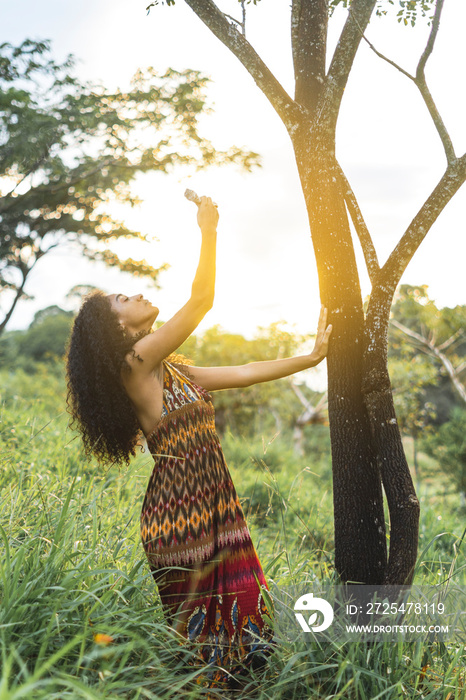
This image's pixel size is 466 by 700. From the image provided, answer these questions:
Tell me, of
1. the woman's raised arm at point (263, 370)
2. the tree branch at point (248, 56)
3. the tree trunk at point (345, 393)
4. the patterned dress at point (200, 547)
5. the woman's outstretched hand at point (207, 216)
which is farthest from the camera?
the tree branch at point (248, 56)

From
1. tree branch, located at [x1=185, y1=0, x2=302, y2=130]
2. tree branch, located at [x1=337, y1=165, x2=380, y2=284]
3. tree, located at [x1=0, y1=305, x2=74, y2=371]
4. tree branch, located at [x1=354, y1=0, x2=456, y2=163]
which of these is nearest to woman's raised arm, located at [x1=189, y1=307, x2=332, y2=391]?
tree branch, located at [x1=337, y1=165, x2=380, y2=284]

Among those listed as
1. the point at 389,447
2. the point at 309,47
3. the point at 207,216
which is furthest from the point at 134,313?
the point at 309,47

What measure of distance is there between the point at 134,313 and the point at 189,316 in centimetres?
34

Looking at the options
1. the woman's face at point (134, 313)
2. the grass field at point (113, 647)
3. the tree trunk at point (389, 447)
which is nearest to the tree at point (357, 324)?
the tree trunk at point (389, 447)

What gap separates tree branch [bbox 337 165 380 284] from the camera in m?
2.66

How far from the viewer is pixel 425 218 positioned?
8.34ft

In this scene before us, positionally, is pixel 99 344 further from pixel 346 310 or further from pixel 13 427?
pixel 13 427

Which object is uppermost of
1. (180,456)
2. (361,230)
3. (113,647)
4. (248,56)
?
(248,56)

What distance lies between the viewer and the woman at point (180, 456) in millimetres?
2117

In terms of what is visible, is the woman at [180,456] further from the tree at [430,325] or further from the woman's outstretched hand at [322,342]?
the tree at [430,325]

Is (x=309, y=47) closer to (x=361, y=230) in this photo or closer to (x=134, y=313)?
(x=361, y=230)

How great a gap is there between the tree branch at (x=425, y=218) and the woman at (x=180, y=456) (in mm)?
901

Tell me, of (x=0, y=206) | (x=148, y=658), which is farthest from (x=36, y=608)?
(x=0, y=206)

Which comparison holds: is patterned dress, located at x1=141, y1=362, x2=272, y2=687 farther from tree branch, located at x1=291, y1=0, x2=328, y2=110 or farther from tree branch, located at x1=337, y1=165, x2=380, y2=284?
tree branch, located at x1=291, y1=0, x2=328, y2=110
